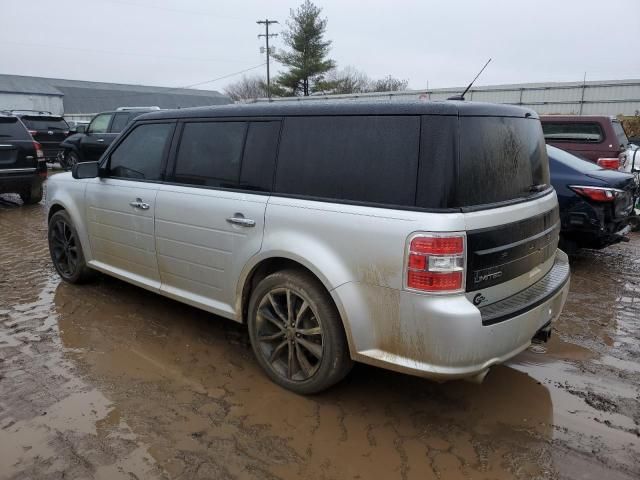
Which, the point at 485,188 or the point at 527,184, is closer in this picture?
the point at 485,188

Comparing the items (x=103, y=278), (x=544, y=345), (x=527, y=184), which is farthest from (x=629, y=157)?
(x=103, y=278)

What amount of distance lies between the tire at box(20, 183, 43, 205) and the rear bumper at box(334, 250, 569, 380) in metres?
9.71

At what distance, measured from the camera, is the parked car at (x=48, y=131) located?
1627cm

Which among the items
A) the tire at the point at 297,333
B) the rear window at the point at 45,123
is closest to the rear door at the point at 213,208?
the tire at the point at 297,333

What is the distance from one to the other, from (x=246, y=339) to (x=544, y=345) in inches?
92.8

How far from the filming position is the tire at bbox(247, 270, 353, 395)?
2955mm

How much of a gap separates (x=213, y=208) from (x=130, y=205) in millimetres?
1064

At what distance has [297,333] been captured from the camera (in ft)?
10.3

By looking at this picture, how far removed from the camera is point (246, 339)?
160 inches

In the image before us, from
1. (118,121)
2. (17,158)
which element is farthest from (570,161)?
(118,121)

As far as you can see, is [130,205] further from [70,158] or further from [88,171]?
[70,158]

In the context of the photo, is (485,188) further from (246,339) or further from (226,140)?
(246,339)

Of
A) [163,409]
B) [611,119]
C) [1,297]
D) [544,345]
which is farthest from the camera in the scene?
[611,119]

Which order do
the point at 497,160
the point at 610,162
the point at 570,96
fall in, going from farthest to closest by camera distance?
the point at 570,96 < the point at 610,162 < the point at 497,160
